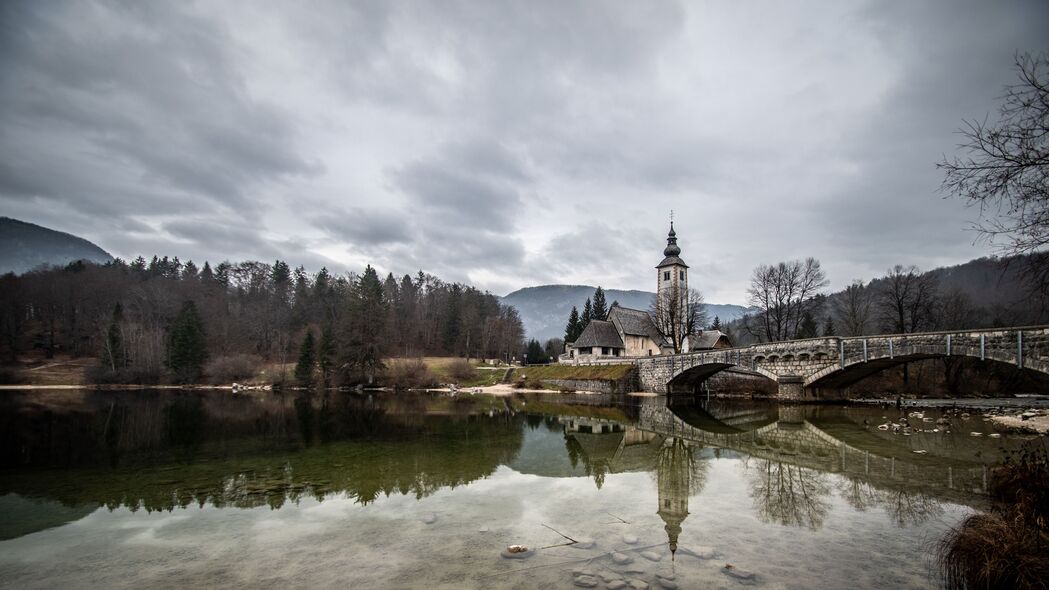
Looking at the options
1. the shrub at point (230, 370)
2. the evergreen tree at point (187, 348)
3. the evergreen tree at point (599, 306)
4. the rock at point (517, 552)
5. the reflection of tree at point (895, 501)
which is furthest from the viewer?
the evergreen tree at point (599, 306)

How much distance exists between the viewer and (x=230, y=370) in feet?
216

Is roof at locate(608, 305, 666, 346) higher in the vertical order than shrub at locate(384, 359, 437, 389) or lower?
higher

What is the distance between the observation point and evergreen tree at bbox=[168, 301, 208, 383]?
213 ft

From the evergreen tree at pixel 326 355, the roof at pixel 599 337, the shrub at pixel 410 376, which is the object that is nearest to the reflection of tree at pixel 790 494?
the roof at pixel 599 337

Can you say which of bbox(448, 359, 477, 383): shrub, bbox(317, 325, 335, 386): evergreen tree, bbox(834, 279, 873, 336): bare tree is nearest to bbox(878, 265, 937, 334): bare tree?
bbox(834, 279, 873, 336): bare tree

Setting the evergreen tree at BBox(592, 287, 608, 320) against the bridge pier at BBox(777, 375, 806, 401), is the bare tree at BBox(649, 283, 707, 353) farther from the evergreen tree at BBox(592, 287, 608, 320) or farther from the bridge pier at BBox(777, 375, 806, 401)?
the evergreen tree at BBox(592, 287, 608, 320)

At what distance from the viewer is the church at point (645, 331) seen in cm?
6369

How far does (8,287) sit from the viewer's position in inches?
3167

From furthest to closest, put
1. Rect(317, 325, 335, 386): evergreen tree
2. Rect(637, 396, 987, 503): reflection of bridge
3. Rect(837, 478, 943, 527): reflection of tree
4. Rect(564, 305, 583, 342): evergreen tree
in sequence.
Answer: Rect(564, 305, 583, 342): evergreen tree, Rect(317, 325, 335, 386): evergreen tree, Rect(637, 396, 987, 503): reflection of bridge, Rect(837, 478, 943, 527): reflection of tree

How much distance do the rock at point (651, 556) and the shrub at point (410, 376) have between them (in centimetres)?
5475

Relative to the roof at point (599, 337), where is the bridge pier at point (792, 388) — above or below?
below

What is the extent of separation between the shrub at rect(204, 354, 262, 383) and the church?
46.2m

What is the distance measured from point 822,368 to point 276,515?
120 ft

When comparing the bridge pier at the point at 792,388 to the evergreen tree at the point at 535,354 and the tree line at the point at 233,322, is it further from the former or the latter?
the evergreen tree at the point at 535,354
